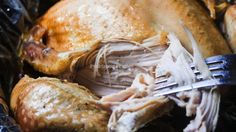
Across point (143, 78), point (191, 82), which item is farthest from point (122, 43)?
point (191, 82)

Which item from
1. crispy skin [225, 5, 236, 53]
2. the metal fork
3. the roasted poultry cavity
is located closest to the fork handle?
the metal fork

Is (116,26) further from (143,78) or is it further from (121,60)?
(143,78)

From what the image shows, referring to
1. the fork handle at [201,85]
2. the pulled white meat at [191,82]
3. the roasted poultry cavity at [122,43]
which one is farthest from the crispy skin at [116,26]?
the fork handle at [201,85]

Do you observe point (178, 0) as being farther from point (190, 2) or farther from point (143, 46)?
point (143, 46)

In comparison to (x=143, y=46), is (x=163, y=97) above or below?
below

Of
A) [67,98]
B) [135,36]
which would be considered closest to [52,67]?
[67,98]

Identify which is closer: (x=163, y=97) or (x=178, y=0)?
(x=163, y=97)

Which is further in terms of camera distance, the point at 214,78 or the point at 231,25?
the point at 231,25
